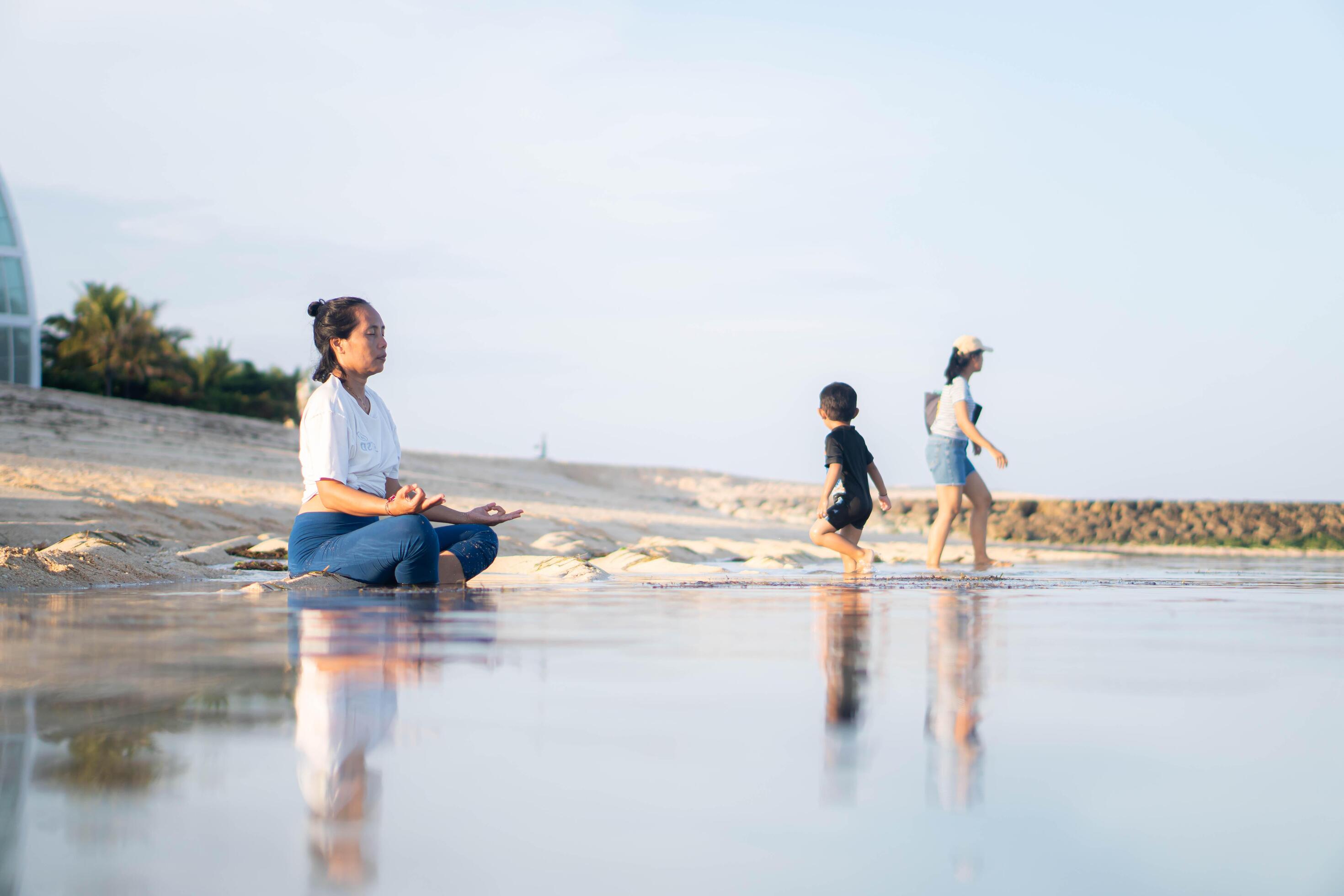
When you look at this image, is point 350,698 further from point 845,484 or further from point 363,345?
point 845,484

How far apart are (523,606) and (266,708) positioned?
7.56 ft

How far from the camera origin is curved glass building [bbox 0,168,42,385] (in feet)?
109

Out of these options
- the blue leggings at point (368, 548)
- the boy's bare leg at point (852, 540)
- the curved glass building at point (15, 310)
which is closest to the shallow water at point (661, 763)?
the blue leggings at point (368, 548)

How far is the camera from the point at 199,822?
3.97 ft

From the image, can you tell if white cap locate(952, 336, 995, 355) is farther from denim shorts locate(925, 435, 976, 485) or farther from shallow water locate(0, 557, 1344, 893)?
shallow water locate(0, 557, 1344, 893)

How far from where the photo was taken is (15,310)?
33.5 metres

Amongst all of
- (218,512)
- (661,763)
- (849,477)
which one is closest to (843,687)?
(661,763)

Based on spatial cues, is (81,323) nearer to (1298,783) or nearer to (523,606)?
(523,606)

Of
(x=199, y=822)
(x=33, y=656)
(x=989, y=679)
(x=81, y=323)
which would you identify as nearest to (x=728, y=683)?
(x=989, y=679)

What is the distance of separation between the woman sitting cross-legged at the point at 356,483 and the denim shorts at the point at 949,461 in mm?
4518

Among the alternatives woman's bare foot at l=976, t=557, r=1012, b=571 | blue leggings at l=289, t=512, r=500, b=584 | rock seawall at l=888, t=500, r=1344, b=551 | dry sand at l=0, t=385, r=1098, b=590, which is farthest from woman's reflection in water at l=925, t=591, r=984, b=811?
rock seawall at l=888, t=500, r=1344, b=551

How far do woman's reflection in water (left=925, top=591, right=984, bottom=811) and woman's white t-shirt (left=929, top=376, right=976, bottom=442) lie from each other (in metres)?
5.21

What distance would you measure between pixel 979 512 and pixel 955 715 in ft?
23.5

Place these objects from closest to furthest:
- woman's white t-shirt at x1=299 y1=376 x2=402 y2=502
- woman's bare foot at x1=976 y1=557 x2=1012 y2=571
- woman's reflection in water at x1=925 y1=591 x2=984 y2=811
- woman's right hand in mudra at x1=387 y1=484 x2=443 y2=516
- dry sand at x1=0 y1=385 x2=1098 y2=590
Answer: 1. woman's reflection in water at x1=925 y1=591 x2=984 y2=811
2. woman's right hand in mudra at x1=387 y1=484 x2=443 y2=516
3. woman's white t-shirt at x1=299 y1=376 x2=402 y2=502
4. dry sand at x1=0 y1=385 x2=1098 y2=590
5. woman's bare foot at x1=976 y1=557 x2=1012 y2=571
